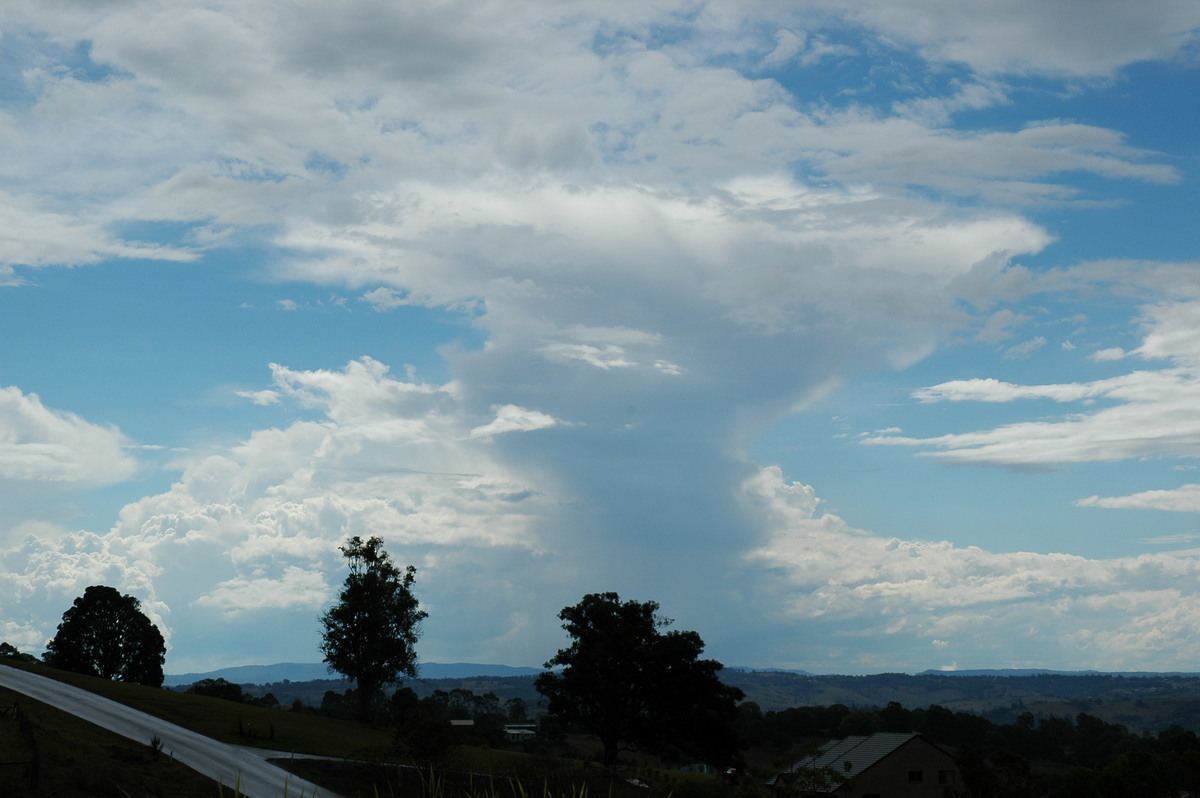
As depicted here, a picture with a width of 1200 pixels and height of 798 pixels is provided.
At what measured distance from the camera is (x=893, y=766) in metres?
72.1

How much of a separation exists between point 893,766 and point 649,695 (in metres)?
17.9

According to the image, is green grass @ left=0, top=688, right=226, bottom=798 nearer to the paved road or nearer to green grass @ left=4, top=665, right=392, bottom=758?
the paved road

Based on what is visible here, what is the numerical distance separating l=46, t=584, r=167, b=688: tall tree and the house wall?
6606cm

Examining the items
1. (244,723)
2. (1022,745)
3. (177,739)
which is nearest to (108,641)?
(244,723)

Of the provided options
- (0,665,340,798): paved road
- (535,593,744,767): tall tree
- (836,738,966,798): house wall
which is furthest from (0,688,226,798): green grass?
(836,738,966,798): house wall

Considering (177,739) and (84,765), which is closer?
(84,765)

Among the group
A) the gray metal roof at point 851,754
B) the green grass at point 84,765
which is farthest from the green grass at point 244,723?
the gray metal roof at point 851,754

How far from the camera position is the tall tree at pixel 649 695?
74.2 m

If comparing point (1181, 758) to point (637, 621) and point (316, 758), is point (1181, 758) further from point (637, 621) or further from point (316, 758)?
point (316, 758)

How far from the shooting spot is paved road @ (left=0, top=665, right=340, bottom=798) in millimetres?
43625

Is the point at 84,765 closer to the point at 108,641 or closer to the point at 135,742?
the point at 135,742

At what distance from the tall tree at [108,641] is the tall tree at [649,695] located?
43420 mm

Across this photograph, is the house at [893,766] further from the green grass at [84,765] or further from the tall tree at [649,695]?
the green grass at [84,765]

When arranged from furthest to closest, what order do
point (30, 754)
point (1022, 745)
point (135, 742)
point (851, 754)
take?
point (1022, 745) < point (851, 754) < point (135, 742) < point (30, 754)
